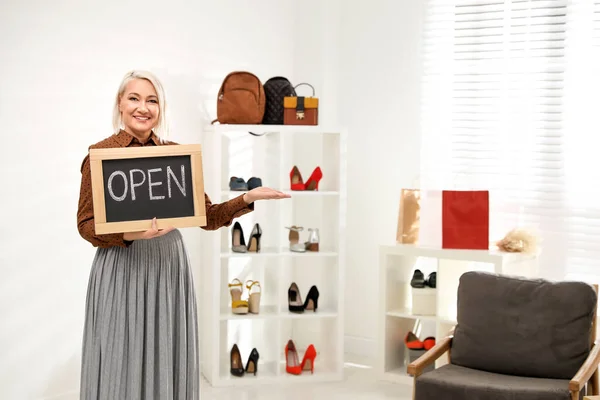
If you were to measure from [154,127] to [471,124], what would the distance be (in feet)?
8.78

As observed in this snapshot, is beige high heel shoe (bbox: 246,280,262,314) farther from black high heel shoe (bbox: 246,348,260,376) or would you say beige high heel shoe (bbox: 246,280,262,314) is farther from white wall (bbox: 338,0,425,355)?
white wall (bbox: 338,0,425,355)

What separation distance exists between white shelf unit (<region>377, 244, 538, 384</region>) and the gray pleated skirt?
6.31 feet

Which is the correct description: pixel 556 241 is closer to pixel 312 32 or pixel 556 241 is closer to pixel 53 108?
pixel 312 32

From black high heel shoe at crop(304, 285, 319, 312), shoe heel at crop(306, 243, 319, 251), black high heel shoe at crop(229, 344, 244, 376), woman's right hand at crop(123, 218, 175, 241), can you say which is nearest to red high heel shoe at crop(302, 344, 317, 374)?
black high heel shoe at crop(304, 285, 319, 312)

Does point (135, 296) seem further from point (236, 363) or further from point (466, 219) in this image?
point (466, 219)

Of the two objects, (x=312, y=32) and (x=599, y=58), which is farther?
(x=312, y=32)

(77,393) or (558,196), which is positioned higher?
(558,196)

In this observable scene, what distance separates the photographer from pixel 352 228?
557cm

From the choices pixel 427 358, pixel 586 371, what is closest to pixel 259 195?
pixel 427 358

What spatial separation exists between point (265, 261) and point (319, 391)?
2.94 feet

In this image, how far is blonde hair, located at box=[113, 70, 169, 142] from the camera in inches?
116

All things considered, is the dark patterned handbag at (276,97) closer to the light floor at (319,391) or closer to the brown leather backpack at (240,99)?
the brown leather backpack at (240,99)

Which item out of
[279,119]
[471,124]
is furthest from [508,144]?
[279,119]

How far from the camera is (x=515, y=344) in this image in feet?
12.0
